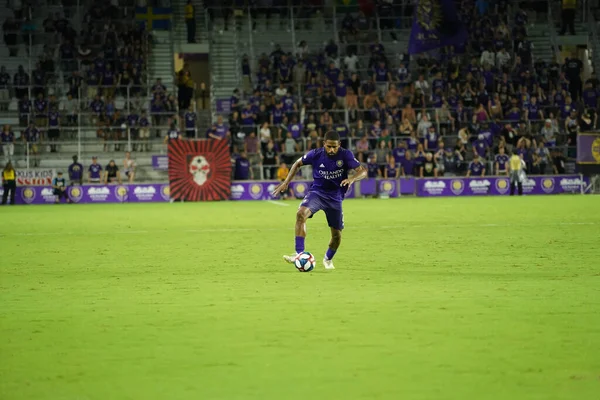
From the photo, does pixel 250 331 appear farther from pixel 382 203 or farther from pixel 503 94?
pixel 503 94

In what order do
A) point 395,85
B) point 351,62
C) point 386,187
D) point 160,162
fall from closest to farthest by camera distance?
point 160,162, point 386,187, point 395,85, point 351,62

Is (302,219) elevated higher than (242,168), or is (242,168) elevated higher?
(302,219)

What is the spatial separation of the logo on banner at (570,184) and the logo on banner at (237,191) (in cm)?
1288

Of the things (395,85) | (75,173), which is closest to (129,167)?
(75,173)

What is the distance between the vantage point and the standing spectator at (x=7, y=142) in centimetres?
3650

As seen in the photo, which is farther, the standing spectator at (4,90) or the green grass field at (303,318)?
the standing spectator at (4,90)

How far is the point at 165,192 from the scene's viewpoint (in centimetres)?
3622

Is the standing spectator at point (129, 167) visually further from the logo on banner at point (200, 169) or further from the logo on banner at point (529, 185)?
the logo on banner at point (529, 185)

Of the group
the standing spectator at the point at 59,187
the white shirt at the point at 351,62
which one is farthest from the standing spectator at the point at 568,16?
the standing spectator at the point at 59,187

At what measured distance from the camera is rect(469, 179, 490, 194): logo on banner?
37844 millimetres

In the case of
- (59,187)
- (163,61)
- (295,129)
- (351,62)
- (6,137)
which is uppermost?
(163,61)

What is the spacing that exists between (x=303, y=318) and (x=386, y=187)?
29.1 meters

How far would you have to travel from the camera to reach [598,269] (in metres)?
12.4

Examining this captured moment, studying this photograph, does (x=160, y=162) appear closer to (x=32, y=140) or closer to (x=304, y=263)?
(x=32, y=140)
